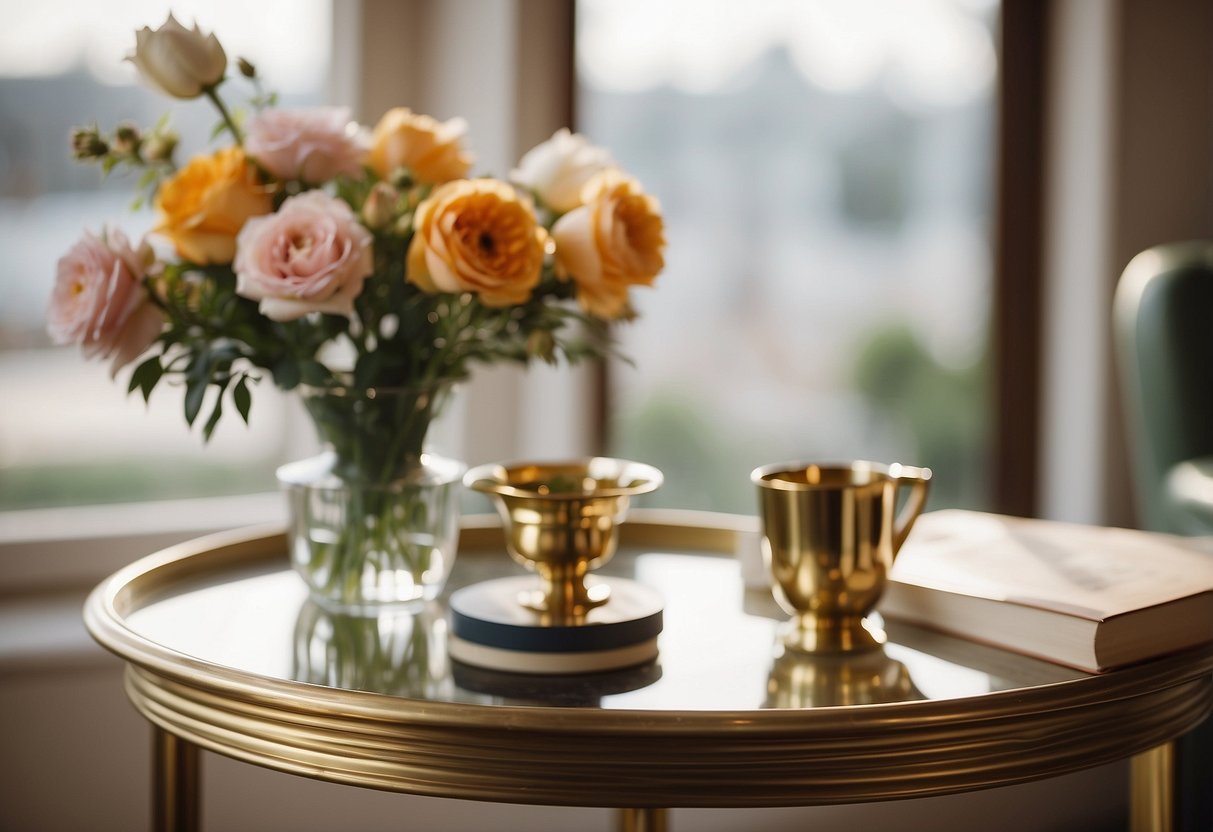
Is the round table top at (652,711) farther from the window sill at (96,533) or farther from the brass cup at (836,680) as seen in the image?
the window sill at (96,533)

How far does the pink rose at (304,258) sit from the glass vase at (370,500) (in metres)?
0.13

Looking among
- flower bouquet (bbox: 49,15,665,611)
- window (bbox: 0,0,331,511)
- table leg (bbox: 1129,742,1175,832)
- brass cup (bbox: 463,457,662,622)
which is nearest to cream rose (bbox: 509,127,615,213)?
flower bouquet (bbox: 49,15,665,611)

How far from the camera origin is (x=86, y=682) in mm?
1562

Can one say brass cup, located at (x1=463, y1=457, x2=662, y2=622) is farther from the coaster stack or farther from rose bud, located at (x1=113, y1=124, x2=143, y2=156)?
rose bud, located at (x1=113, y1=124, x2=143, y2=156)

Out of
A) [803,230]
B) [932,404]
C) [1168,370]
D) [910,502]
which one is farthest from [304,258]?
[932,404]

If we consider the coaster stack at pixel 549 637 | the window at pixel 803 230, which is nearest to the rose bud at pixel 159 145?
the coaster stack at pixel 549 637

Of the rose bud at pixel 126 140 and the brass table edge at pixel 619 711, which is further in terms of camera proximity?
the rose bud at pixel 126 140

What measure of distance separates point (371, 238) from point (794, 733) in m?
0.47

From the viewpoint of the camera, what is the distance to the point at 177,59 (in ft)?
3.00

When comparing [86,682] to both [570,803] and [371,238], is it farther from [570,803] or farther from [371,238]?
[570,803]

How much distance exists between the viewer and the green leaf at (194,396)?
916 mm

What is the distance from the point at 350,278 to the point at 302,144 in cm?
14

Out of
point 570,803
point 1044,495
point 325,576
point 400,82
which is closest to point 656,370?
point 400,82

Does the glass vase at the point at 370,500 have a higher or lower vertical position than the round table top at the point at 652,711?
higher
